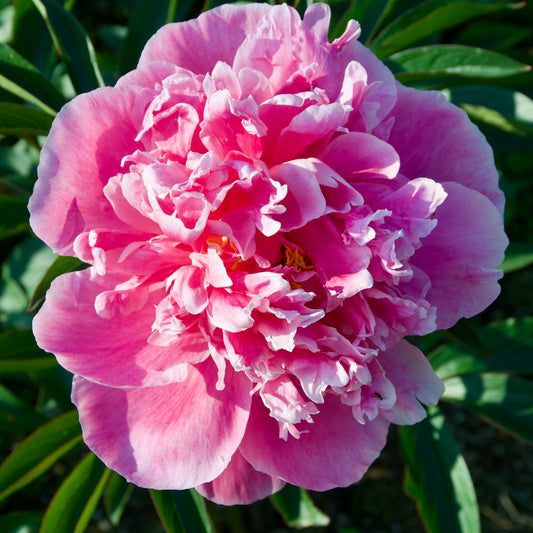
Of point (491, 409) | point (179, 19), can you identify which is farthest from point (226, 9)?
point (491, 409)

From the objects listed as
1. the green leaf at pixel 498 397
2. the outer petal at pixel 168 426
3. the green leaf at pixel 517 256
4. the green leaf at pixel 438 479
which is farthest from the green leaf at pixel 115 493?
the green leaf at pixel 517 256

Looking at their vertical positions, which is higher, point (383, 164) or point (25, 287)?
point (383, 164)

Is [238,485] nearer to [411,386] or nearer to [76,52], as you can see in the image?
[411,386]

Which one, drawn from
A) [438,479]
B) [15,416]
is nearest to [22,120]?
[15,416]

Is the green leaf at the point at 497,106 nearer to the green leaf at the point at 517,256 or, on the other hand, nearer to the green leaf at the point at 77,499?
the green leaf at the point at 517,256

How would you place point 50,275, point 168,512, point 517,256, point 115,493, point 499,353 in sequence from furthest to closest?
point 517,256 → point 499,353 → point 115,493 → point 168,512 → point 50,275

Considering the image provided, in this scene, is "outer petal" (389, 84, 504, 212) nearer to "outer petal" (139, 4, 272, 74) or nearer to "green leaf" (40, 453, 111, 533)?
"outer petal" (139, 4, 272, 74)

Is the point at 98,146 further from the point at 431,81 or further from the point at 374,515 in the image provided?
the point at 374,515
